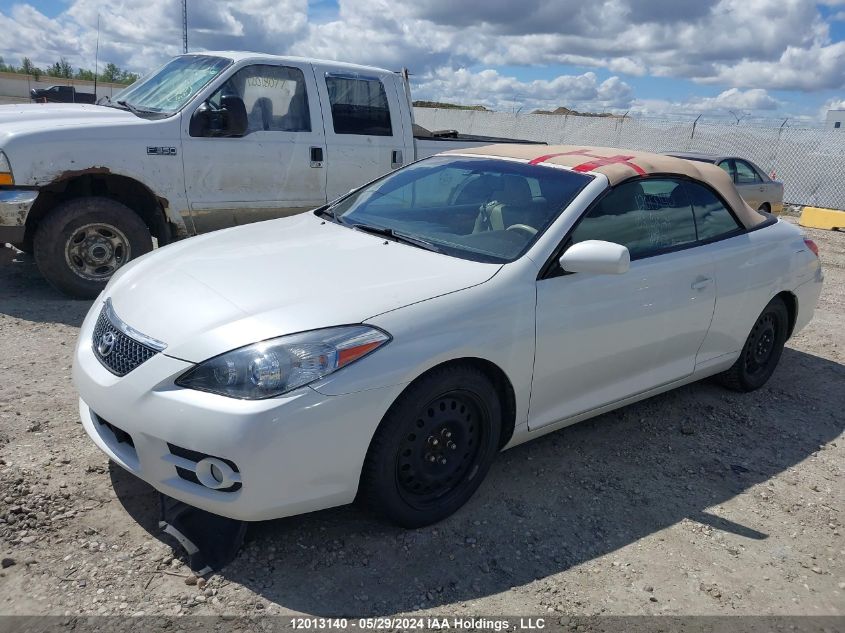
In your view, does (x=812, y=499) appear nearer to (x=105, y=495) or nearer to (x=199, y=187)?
(x=105, y=495)

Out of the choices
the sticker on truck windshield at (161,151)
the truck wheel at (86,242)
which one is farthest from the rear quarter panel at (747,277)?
the truck wheel at (86,242)

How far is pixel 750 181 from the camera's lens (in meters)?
12.4

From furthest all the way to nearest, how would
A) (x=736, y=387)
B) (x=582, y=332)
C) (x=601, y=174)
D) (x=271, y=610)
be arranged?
(x=736, y=387)
(x=601, y=174)
(x=582, y=332)
(x=271, y=610)

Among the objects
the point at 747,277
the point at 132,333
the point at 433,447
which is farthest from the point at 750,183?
the point at 132,333

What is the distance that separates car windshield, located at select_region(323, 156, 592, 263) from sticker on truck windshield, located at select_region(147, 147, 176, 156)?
2341mm

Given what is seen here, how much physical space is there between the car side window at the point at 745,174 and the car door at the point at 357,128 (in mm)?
7598

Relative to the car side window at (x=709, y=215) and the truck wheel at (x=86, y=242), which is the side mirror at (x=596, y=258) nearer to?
the car side window at (x=709, y=215)

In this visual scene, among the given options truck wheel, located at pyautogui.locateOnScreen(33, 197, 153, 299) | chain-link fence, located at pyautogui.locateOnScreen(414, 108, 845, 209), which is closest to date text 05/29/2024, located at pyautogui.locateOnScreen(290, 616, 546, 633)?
truck wheel, located at pyautogui.locateOnScreen(33, 197, 153, 299)

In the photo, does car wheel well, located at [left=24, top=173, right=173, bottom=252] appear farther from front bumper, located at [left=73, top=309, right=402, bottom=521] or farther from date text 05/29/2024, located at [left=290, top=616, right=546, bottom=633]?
date text 05/29/2024, located at [left=290, top=616, right=546, bottom=633]

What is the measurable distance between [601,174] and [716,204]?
1139 mm

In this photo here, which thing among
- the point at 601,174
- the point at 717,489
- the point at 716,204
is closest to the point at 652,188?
the point at 601,174

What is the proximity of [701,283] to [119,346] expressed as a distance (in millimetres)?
3103

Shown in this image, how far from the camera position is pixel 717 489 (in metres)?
3.73

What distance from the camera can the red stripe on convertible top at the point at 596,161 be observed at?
3.83 meters
